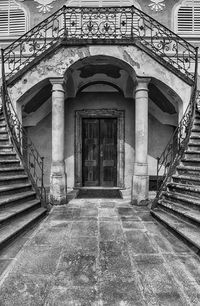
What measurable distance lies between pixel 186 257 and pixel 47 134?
277 inches

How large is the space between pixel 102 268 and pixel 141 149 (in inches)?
157

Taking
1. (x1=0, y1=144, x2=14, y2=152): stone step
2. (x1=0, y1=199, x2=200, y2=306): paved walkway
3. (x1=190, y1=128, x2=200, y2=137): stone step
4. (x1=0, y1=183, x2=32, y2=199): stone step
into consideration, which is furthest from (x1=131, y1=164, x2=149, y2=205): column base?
(x1=0, y1=144, x2=14, y2=152): stone step

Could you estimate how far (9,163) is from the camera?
5480 mm

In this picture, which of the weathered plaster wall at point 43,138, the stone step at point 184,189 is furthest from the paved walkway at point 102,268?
the weathered plaster wall at point 43,138

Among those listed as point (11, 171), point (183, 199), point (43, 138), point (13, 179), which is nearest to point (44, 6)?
point (43, 138)

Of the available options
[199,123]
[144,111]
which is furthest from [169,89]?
[199,123]

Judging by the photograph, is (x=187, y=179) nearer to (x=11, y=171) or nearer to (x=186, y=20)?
(x=11, y=171)

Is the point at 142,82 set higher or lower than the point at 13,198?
higher

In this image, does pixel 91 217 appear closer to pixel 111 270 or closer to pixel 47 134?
pixel 111 270

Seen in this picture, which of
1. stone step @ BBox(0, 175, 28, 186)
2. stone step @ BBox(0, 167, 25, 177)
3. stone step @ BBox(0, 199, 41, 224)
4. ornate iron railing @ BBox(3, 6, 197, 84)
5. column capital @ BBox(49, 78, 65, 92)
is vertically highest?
ornate iron railing @ BBox(3, 6, 197, 84)

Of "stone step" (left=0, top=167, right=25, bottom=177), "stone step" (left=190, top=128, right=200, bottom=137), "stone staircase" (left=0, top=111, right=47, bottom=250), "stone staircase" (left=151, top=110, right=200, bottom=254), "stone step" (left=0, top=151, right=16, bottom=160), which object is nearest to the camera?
"stone staircase" (left=151, top=110, right=200, bottom=254)

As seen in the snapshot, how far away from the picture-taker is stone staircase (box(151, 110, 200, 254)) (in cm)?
372

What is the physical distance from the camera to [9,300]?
2.18 m

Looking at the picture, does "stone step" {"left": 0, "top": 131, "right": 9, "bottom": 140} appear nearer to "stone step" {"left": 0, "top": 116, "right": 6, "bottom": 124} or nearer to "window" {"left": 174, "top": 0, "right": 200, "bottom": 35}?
"stone step" {"left": 0, "top": 116, "right": 6, "bottom": 124}
